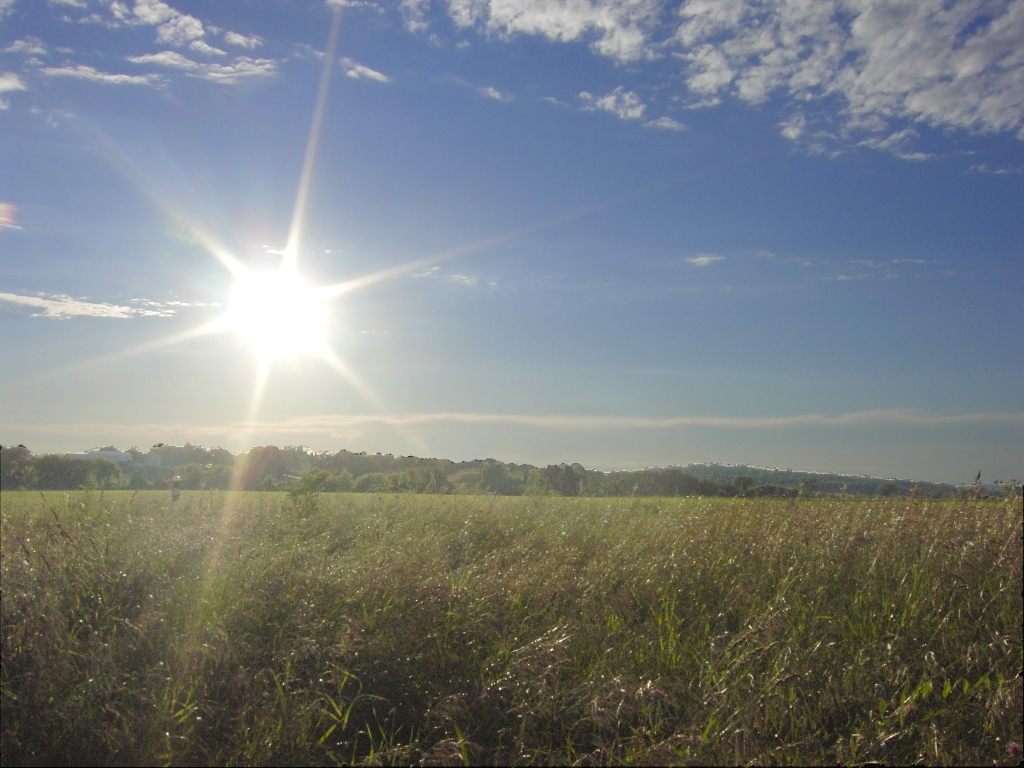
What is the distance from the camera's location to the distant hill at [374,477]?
7930mm

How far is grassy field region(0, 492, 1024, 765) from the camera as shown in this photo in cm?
380

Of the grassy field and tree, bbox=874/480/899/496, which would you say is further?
tree, bbox=874/480/899/496

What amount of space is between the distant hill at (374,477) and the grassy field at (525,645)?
1.13 m

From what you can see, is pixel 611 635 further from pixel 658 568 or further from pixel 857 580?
pixel 857 580

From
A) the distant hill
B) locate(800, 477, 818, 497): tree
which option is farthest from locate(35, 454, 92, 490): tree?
locate(800, 477, 818, 497): tree

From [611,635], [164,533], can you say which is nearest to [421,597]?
[611,635]

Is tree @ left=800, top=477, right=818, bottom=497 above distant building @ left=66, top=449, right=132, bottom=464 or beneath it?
above

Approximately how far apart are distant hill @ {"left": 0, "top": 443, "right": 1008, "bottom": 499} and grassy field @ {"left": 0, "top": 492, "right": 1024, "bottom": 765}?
1126 millimetres

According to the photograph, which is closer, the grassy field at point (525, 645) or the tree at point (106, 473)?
the grassy field at point (525, 645)

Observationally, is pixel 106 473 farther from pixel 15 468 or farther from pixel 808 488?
pixel 808 488

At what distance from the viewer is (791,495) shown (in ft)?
27.5

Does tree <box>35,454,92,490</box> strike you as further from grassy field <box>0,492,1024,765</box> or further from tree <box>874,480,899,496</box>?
tree <box>874,480,899,496</box>

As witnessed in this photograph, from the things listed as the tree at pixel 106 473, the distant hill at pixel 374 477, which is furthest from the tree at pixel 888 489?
the tree at pixel 106 473

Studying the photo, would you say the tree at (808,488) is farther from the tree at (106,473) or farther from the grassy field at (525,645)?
the tree at (106,473)
